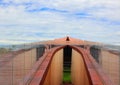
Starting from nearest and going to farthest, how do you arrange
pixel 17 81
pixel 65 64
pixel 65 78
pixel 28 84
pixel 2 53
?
pixel 17 81 → pixel 28 84 → pixel 2 53 → pixel 65 78 → pixel 65 64

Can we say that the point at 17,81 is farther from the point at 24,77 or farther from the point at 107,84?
the point at 107,84

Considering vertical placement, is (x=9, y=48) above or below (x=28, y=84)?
above

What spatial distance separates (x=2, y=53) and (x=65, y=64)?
15616 millimetres

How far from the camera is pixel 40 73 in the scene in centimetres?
691

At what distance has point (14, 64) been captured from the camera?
5648 mm

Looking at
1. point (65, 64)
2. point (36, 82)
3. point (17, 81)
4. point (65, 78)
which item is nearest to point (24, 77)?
point (36, 82)

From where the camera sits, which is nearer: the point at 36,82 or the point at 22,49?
the point at 36,82

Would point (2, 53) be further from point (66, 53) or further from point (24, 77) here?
point (66, 53)

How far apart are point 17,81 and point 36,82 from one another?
0.71 m

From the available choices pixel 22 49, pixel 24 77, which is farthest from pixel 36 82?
pixel 22 49

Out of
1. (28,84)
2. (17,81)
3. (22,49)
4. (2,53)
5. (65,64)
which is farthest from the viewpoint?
(65,64)

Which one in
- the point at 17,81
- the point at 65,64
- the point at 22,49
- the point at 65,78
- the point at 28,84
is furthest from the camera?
the point at 65,64

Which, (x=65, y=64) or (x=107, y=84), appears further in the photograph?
(x=65, y=64)

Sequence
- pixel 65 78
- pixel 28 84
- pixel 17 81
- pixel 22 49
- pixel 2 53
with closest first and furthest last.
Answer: pixel 17 81, pixel 28 84, pixel 2 53, pixel 22 49, pixel 65 78
